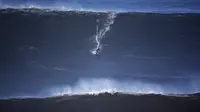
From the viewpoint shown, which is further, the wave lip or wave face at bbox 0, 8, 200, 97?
the wave lip

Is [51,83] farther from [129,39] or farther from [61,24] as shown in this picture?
[129,39]

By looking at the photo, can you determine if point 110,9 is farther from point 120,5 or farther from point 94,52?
point 94,52

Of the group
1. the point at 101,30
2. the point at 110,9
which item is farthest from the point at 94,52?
the point at 110,9

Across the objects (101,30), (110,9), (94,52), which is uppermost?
(110,9)

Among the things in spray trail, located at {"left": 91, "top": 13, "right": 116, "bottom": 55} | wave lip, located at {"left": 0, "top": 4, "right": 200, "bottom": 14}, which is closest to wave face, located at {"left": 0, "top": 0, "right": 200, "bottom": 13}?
wave lip, located at {"left": 0, "top": 4, "right": 200, "bottom": 14}

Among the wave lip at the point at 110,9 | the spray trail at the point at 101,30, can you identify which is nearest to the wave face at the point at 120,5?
the wave lip at the point at 110,9

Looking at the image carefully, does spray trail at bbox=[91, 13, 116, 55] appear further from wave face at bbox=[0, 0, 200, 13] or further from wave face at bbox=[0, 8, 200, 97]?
wave face at bbox=[0, 0, 200, 13]
